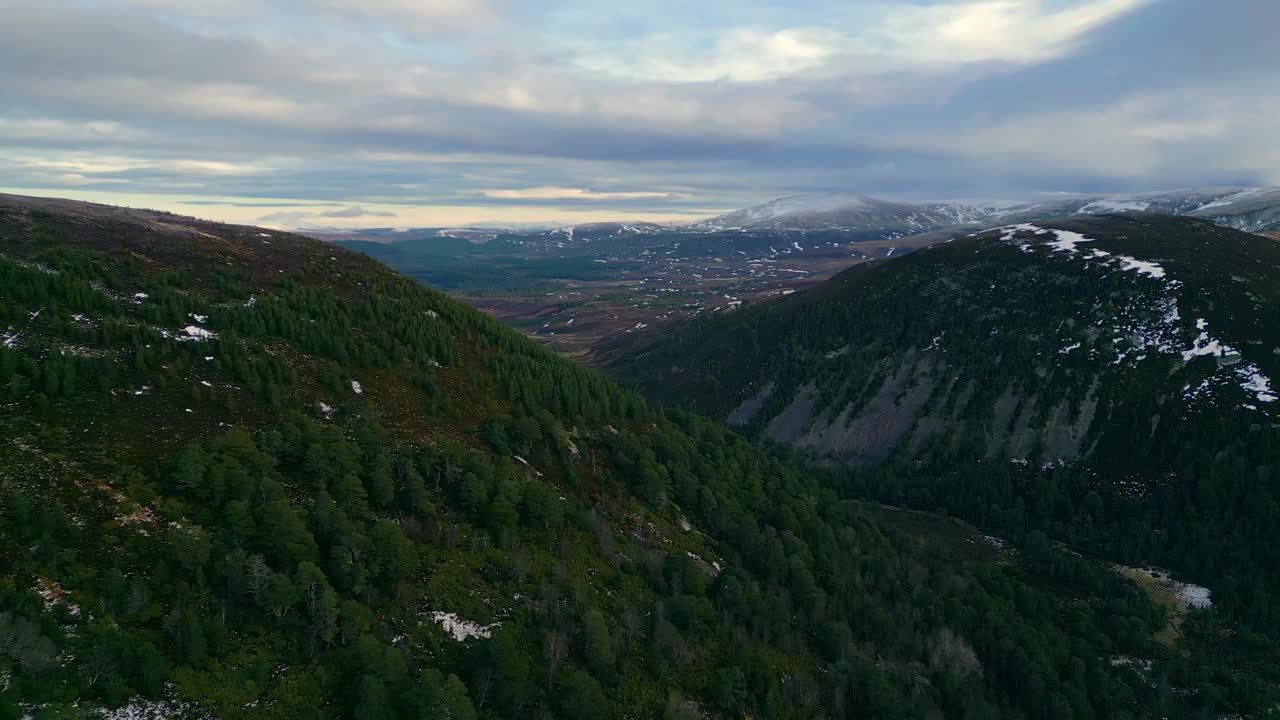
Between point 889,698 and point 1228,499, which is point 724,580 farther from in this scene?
point 1228,499

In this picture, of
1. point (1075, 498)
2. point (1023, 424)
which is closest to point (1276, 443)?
point (1075, 498)

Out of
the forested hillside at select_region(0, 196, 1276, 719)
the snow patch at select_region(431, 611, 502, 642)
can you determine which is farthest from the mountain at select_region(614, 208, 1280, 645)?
the snow patch at select_region(431, 611, 502, 642)

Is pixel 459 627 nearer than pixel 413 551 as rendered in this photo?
Yes

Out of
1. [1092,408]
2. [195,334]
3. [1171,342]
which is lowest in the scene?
[1092,408]

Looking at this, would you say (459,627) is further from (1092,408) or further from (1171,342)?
(1171,342)

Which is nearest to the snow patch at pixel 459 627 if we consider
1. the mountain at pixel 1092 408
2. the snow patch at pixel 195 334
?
the snow patch at pixel 195 334

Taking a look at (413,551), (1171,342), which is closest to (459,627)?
(413,551)
